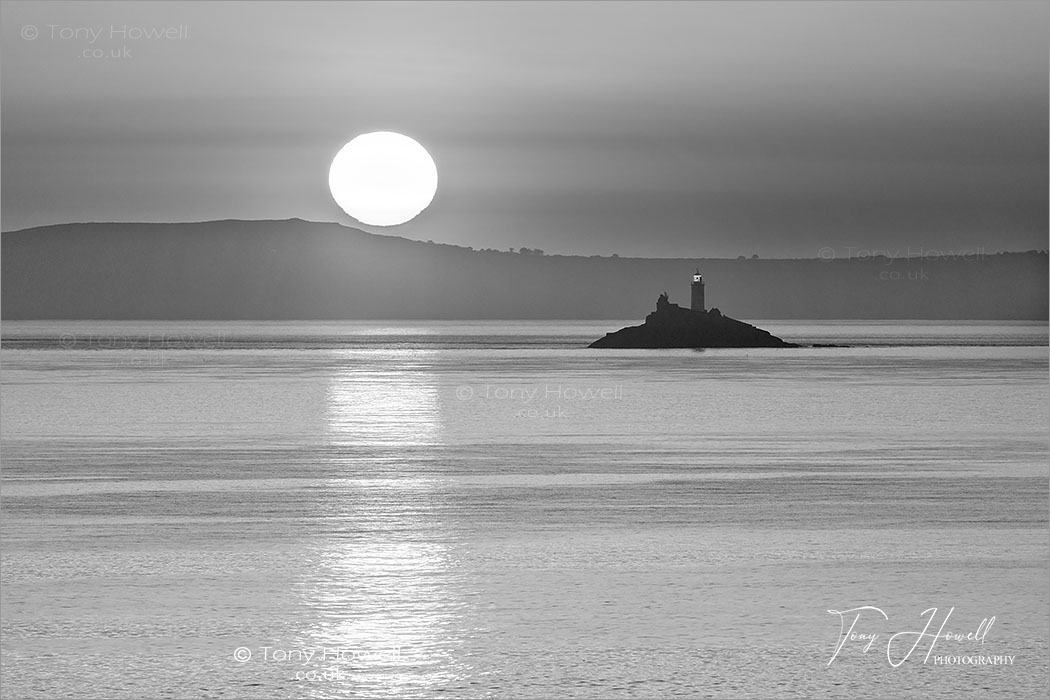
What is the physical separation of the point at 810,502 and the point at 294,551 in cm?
909

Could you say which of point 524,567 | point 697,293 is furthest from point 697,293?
point 524,567

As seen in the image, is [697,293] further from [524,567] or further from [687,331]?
[524,567]

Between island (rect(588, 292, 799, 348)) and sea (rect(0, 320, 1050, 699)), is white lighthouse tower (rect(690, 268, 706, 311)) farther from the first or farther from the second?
sea (rect(0, 320, 1050, 699))

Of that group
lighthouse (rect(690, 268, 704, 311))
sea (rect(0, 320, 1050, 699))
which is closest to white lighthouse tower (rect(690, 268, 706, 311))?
lighthouse (rect(690, 268, 704, 311))

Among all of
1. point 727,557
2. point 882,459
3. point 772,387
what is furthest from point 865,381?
point 727,557

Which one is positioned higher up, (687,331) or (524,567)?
(687,331)

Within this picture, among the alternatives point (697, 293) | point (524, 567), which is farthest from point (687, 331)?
point (524, 567)

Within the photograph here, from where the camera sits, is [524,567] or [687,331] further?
[687,331]

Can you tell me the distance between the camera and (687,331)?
168m

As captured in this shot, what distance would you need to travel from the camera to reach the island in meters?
166

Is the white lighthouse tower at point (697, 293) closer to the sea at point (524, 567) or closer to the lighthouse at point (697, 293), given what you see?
the lighthouse at point (697, 293)

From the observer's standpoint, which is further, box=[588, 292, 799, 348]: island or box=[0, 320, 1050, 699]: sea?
box=[588, 292, 799, 348]: island

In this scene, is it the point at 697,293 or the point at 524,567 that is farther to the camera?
the point at 697,293

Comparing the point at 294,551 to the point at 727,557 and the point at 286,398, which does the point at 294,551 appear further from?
the point at 286,398
